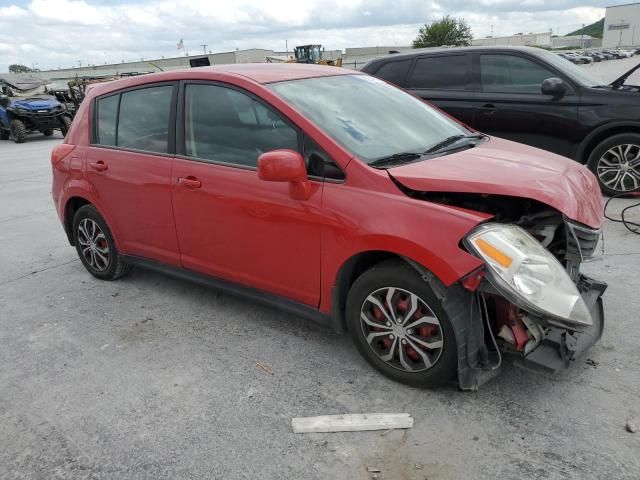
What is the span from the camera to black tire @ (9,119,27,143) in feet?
56.9

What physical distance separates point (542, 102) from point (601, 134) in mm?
759

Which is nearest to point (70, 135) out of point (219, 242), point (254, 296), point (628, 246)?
point (219, 242)

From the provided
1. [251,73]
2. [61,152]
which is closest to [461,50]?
[251,73]

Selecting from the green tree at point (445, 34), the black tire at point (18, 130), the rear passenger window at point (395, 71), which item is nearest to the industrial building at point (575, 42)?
the green tree at point (445, 34)

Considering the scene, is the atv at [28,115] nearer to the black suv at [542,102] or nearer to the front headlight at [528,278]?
the black suv at [542,102]

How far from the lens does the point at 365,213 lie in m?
2.85

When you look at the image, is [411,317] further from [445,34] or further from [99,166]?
[445,34]

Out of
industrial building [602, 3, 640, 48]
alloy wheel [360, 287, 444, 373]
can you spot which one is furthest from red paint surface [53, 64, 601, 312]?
industrial building [602, 3, 640, 48]

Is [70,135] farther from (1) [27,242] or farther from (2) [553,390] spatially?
(2) [553,390]

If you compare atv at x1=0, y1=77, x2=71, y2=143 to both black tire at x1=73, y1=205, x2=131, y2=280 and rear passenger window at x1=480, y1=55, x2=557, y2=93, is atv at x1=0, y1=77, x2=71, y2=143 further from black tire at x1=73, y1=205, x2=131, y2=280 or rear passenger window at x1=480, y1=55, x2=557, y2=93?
rear passenger window at x1=480, y1=55, x2=557, y2=93

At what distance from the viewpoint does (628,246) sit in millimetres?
4867

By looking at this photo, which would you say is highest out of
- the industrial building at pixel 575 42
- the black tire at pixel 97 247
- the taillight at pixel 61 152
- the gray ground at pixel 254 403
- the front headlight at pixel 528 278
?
the industrial building at pixel 575 42

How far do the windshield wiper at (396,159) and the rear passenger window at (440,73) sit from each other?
439 centimetres

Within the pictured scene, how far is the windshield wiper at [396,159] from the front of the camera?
9.89 feet
